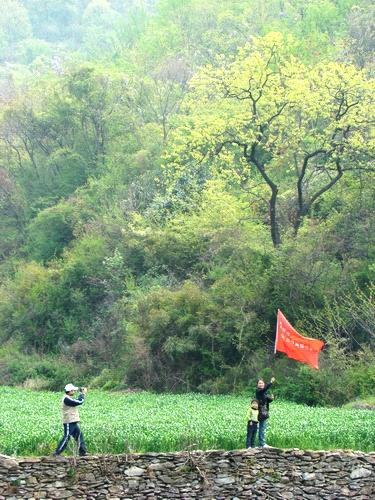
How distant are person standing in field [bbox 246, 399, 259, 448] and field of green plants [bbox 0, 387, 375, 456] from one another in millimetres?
474

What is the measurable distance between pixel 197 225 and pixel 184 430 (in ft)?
63.4

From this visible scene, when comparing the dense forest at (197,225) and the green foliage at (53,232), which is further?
the green foliage at (53,232)

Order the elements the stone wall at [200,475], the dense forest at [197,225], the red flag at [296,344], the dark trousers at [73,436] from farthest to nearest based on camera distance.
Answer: the dense forest at [197,225] → the red flag at [296,344] → the dark trousers at [73,436] → the stone wall at [200,475]

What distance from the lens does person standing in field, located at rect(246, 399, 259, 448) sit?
16.6 m

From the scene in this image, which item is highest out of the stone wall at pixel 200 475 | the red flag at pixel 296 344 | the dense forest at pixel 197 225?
the dense forest at pixel 197 225

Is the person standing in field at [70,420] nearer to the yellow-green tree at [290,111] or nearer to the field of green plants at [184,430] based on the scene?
the field of green plants at [184,430]

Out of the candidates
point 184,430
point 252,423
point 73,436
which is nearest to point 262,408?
point 252,423

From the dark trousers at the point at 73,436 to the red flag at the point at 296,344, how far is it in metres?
7.01

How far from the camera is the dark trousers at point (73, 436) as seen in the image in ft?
53.1

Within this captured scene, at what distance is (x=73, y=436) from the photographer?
1642cm

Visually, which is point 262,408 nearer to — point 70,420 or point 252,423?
point 252,423

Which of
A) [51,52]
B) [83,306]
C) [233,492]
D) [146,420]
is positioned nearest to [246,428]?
[233,492]

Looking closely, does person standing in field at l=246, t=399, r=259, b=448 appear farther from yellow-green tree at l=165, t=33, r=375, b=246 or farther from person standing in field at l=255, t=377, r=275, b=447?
yellow-green tree at l=165, t=33, r=375, b=246

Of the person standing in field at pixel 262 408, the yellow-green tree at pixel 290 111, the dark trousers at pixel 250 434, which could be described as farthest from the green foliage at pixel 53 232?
the dark trousers at pixel 250 434
